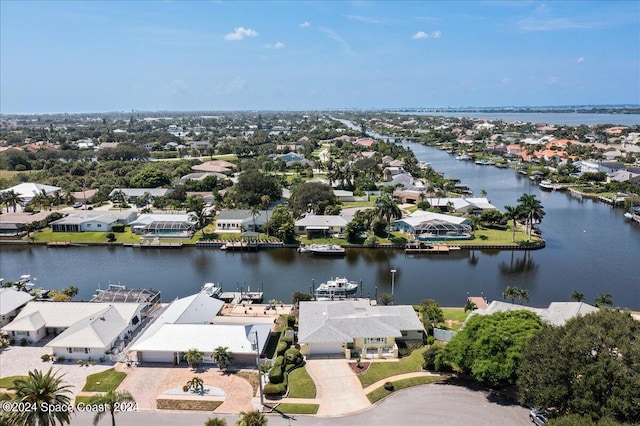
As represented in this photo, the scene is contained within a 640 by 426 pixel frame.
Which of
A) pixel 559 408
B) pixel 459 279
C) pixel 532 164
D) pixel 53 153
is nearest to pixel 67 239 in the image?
pixel 459 279

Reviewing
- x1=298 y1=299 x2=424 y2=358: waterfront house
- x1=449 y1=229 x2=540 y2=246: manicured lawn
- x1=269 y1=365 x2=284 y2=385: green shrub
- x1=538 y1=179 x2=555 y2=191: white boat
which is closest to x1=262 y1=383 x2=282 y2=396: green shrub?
x1=269 y1=365 x2=284 y2=385: green shrub

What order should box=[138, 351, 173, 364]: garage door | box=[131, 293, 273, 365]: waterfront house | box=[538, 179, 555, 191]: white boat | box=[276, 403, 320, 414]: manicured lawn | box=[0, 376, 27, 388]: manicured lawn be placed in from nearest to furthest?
box=[276, 403, 320, 414]: manicured lawn, box=[0, 376, 27, 388]: manicured lawn, box=[131, 293, 273, 365]: waterfront house, box=[138, 351, 173, 364]: garage door, box=[538, 179, 555, 191]: white boat

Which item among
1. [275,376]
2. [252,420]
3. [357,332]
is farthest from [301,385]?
[252,420]

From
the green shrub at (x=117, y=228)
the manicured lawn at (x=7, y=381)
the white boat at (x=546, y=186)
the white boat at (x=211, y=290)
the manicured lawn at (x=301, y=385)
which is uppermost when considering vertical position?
the white boat at (x=546, y=186)

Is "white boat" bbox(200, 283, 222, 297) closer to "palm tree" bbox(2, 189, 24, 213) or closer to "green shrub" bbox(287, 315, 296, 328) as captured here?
"green shrub" bbox(287, 315, 296, 328)

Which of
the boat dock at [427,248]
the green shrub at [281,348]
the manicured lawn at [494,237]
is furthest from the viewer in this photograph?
the manicured lawn at [494,237]

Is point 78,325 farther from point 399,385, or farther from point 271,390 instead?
point 399,385

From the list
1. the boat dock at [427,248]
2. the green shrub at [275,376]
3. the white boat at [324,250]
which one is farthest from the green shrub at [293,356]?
the boat dock at [427,248]

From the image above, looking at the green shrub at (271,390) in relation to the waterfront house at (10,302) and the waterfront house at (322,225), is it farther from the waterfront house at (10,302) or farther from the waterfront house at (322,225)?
the waterfront house at (322,225)
